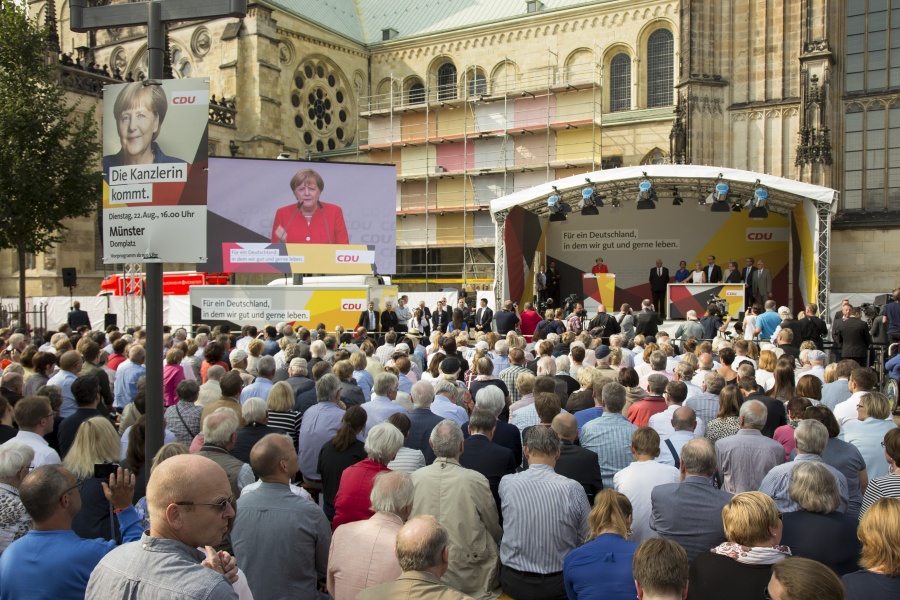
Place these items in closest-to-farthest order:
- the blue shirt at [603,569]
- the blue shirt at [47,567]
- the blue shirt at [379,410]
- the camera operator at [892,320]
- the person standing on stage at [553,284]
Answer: the blue shirt at [47,567], the blue shirt at [603,569], the blue shirt at [379,410], the camera operator at [892,320], the person standing on stage at [553,284]

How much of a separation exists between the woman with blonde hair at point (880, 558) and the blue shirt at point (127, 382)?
7.13 meters

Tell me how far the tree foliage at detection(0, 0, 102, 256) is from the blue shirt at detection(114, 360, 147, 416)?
1280cm

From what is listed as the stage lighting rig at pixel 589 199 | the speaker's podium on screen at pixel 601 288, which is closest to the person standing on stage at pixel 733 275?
the speaker's podium on screen at pixel 601 288

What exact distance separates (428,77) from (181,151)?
130 feet

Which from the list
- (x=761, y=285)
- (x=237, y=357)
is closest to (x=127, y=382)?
(x=237, y=357)

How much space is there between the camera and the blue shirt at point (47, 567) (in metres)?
3.01

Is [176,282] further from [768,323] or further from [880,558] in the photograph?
[880,558]

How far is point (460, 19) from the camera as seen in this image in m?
41.7

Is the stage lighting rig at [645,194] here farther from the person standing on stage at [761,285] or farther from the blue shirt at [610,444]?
the blue shirt at [610,444]

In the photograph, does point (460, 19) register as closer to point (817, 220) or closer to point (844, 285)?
point (844, 285)

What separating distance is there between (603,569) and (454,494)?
108cm

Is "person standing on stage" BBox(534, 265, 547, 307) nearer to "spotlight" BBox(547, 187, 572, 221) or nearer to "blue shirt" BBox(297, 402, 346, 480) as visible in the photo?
"spotlight" BBox(547, 187, 572, 221)

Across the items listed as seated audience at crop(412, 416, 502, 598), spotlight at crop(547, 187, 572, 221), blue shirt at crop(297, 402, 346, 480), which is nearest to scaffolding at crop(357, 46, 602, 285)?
spotlight at crop(547, 187, 572, 221)

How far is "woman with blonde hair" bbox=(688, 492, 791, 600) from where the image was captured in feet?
10.6
